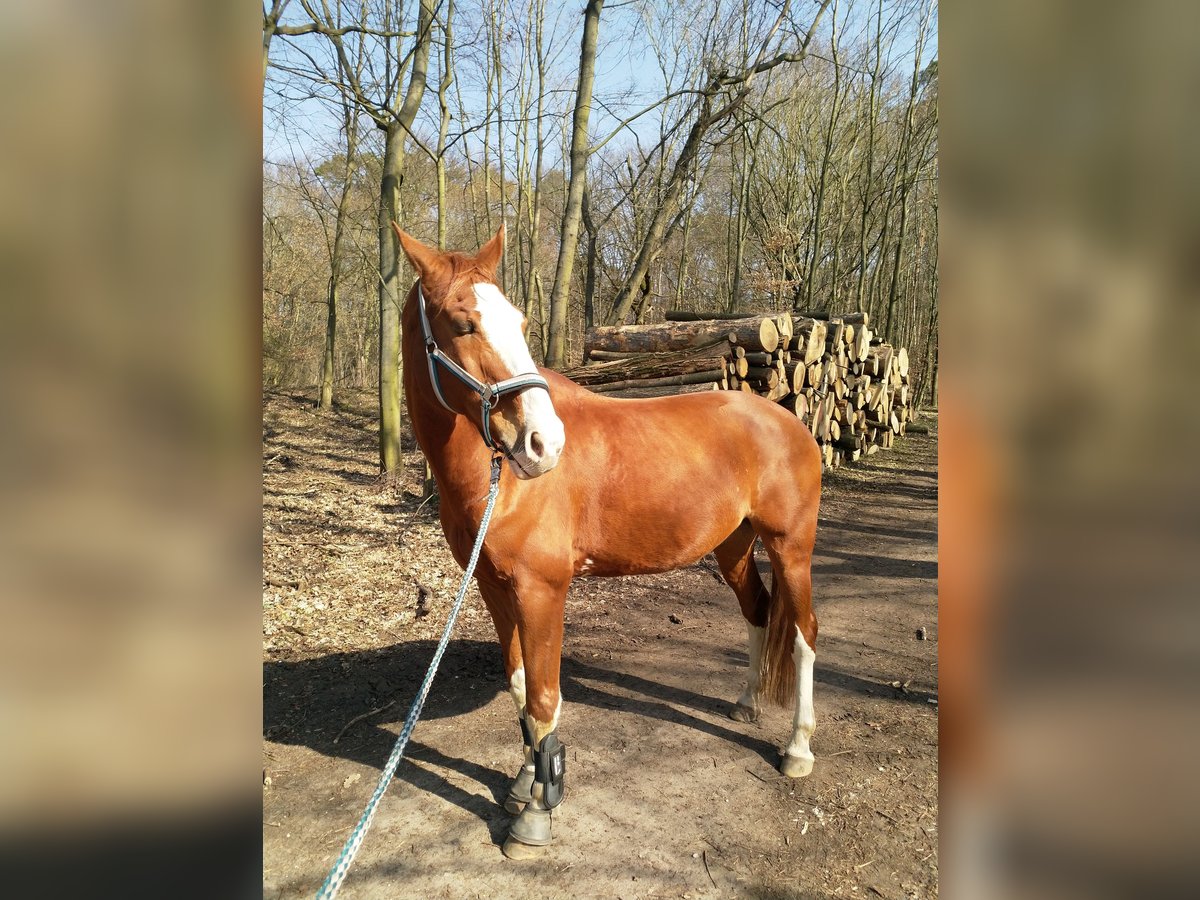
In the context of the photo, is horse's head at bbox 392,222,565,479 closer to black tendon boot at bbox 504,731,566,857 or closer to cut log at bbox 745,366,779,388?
black tendon boot at bbox 504,731,566,857

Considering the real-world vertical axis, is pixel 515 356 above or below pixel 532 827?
above

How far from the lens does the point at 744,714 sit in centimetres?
340

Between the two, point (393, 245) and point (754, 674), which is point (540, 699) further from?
point (393, 245)

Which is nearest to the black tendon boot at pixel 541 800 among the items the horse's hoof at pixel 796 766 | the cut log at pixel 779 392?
the horse's hoof at pixel 796 766

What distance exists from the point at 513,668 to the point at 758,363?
5.98 metres

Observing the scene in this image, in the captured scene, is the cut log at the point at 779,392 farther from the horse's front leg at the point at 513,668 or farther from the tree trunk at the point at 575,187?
the horse's front leg at the point at 513,668

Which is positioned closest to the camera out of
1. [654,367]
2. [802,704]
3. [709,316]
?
[802,704]

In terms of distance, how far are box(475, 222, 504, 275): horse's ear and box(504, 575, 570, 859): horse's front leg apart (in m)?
1.14

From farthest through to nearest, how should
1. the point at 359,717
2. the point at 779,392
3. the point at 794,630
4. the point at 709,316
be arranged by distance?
the point at 709,316, the point at 779,392, the point at 359,717, the point at 794,630

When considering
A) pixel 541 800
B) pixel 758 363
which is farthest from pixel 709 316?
pixel 541 800

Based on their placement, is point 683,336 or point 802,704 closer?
point 802,704

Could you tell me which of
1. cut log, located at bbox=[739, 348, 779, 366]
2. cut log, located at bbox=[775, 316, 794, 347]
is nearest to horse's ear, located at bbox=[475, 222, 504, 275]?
cut log, located at bbox=[739, 348, 779, 366]

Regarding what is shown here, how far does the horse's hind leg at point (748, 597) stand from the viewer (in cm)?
340
